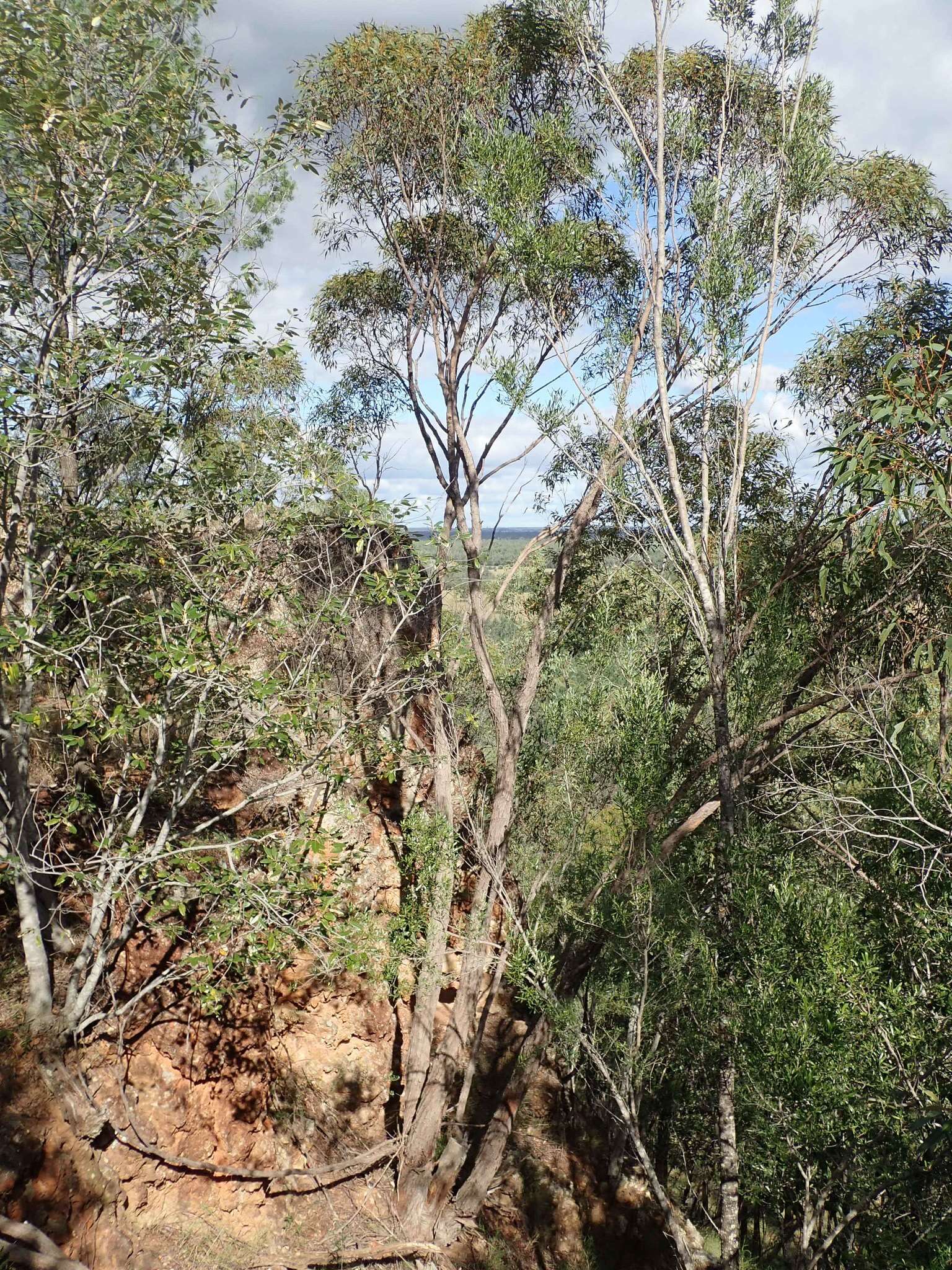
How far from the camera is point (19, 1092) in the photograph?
641cm

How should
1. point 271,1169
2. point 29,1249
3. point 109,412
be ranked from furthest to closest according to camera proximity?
point 271,1169 → point 109,412 → point 29,1249

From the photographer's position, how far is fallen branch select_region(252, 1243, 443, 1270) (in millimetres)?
7898

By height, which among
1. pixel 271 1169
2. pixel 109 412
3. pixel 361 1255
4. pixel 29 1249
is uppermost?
pixel 109 412

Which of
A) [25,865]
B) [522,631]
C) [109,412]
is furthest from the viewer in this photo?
[522,631]

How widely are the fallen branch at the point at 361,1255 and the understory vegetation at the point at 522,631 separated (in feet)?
0.18

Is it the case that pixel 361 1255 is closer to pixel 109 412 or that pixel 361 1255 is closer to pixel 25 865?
pixel 25 865

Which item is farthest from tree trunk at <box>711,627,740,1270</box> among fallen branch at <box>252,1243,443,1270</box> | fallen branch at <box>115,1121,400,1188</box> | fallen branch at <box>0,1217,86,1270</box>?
fallen branch at <box>0,1217,86,1270</box>

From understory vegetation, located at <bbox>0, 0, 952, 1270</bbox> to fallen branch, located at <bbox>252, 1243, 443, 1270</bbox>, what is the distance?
0.18ft

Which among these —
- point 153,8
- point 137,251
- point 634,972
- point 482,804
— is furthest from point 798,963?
point 153,8

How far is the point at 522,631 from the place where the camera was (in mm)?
13484

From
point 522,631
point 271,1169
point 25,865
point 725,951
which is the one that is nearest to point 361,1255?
point 271,1169

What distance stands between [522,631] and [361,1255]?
8.72 meters

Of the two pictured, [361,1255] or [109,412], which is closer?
[109,412]

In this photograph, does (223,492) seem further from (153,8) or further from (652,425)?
(652,425)
